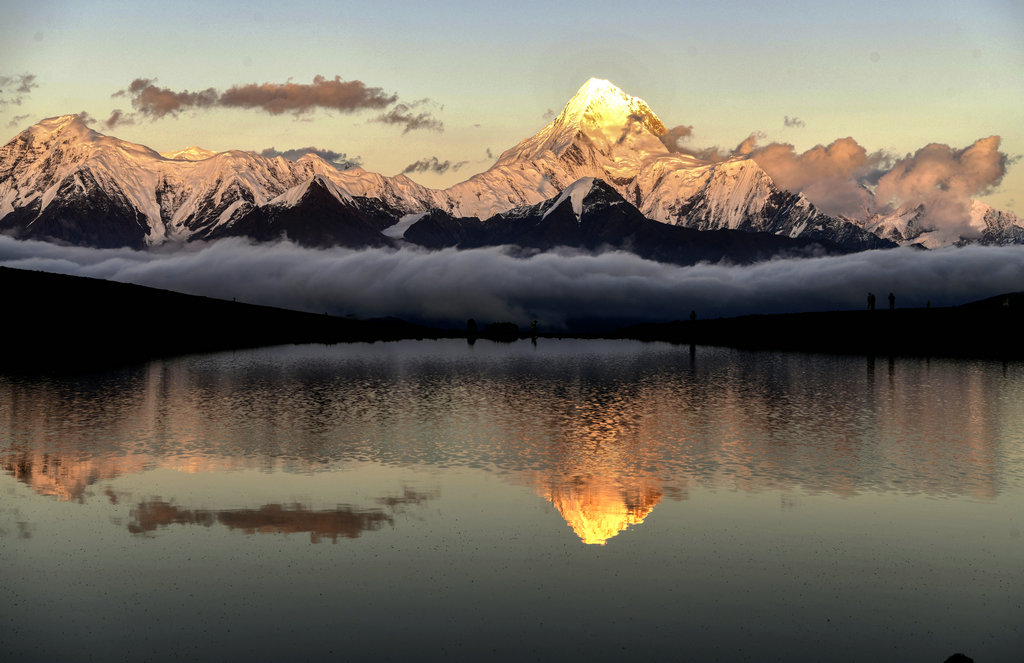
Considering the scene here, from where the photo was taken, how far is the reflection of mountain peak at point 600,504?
42.8 m

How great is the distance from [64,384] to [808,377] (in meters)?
99.5

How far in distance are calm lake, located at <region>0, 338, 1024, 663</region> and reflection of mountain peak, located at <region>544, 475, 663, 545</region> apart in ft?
0.69

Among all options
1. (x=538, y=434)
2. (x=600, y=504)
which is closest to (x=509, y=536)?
(x=600, y=504)

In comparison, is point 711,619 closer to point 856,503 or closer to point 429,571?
point 429,571

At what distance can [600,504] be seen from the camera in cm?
4828

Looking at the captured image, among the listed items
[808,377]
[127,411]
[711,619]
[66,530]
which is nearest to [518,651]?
[711,619]

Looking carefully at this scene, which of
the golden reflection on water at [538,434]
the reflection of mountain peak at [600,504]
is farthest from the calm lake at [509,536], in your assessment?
the golden reflection on water at [538,434]

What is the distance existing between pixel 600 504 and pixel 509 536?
27.0 feet

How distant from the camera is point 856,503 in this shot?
159 ft

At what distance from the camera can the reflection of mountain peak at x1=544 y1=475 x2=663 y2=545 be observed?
42.8m

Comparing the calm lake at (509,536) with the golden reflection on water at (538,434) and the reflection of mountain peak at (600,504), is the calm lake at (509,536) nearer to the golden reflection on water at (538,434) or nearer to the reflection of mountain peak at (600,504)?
the reflection of mountain peak at (600,504)

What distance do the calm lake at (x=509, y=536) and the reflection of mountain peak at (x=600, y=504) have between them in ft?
0.69

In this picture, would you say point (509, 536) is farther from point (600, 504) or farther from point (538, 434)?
point (538, 434)

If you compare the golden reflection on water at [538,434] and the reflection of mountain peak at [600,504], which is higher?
the golden reflection on water at [538,434]
